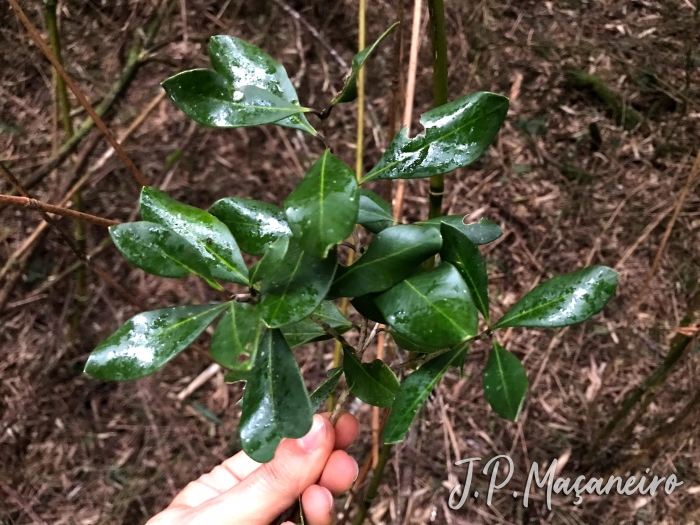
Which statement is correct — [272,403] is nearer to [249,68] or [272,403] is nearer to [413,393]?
[413,393]

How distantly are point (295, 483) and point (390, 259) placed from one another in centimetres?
40

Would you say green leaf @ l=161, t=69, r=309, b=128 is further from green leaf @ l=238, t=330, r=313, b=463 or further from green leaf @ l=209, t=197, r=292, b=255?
green leaf @ l=238, t=330, r=313, b=463

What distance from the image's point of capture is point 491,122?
450 millimetres

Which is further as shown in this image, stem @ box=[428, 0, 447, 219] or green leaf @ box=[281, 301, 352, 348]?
green leaf @ box=[281, 301, 352, 348]

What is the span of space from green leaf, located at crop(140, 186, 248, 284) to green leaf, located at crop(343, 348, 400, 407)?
0.59ft

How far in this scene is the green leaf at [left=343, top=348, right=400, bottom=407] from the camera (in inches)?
22.4

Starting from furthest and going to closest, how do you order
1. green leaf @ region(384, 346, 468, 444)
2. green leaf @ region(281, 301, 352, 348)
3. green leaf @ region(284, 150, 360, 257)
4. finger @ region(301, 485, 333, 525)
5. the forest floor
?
the forest floor → finger @ region(301, 485, 333, 525) → green leaf @ region(281, 301, 352, 348) → green leaf @ region(384, 346, 468, 444) → green leaf @ region(284, 150, 360, 257)

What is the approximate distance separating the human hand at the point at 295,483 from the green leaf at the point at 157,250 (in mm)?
304

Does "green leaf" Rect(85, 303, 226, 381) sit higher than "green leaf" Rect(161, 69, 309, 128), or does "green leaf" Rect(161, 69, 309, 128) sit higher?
"green leaf" Rect(161, 69, 309, 128)

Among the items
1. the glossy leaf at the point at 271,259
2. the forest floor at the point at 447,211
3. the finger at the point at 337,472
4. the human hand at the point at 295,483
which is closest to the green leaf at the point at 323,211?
the glossy leaf at the point at 271,259

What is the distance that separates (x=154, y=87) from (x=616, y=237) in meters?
1.61

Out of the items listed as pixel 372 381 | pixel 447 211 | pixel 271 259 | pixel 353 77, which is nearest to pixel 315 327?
pixel 372 381

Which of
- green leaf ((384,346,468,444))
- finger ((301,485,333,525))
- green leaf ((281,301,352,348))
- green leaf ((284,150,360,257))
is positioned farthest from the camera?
finger ((301,485,333,525))

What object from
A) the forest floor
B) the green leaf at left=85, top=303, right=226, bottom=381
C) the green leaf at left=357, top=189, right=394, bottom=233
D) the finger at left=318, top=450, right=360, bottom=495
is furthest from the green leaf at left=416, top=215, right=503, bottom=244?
the forest floor
